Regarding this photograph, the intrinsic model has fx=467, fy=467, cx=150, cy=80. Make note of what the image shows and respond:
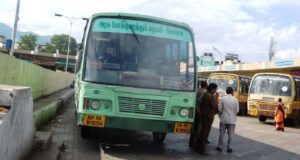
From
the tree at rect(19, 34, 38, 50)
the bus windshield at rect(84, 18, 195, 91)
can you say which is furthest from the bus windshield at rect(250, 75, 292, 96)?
the tree at rect(19, 34, 38, 50)

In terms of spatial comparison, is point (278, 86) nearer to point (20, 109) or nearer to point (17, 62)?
point (17, 62)

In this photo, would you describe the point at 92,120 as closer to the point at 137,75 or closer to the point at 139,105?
the point at 139,105

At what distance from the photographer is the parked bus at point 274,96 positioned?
2236 cm

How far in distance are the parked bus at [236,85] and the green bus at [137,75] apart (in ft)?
65.0

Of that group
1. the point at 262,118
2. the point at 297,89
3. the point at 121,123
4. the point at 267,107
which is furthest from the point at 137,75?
the point at 262,118

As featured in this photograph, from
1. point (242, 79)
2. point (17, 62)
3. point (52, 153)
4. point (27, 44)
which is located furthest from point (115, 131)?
point (27, 44)

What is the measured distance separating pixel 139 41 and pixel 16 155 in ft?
14.7

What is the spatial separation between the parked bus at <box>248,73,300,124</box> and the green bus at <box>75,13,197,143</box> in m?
13.0

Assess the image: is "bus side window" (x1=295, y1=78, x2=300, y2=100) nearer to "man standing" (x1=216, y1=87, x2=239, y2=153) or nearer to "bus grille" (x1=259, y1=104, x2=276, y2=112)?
"bus grille" (x1=259, y1=104, x2=276, y2=112)

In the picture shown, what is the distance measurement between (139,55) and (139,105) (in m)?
1.15

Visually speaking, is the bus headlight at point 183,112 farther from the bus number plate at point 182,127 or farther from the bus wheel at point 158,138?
the bus wheel at point 158,138

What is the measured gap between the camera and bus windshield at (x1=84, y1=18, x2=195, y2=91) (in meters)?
9.73

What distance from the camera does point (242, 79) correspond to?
103 ft

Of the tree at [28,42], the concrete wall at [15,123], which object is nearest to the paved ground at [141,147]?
the concrete wall at [15,123]
